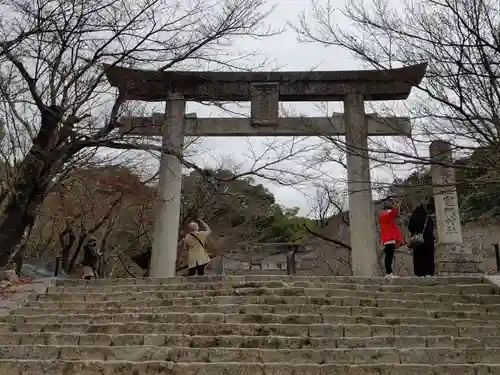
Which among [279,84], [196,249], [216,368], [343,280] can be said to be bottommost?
[216,368]

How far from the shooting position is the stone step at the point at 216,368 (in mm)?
4660

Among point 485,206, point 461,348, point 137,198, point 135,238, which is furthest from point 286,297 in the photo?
point 485,206

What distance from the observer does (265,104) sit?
1190 centimetres

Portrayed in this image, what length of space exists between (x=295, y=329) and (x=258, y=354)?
2.45 feet

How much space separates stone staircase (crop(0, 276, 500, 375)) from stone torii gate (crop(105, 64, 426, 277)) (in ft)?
10.6

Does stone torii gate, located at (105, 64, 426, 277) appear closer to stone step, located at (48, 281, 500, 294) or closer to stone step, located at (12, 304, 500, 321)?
stone step, located at (48, 281, 500, 294)

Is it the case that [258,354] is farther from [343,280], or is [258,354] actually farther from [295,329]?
[343,280]

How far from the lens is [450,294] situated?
7.14m

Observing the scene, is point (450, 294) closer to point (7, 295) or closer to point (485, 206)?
point (7, 295)

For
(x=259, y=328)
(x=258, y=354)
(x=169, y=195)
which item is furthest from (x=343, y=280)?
(x=169, y=195)

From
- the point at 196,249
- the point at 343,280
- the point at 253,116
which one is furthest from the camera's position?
the point at 253,116

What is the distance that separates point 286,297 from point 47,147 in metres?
5.14

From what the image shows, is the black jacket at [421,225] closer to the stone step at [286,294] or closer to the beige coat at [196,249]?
the stone step at [286,294]

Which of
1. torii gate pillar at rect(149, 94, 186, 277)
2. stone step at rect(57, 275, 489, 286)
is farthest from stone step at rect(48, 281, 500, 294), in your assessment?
torii gate pillar at rect(149, 94, 186, 277)
